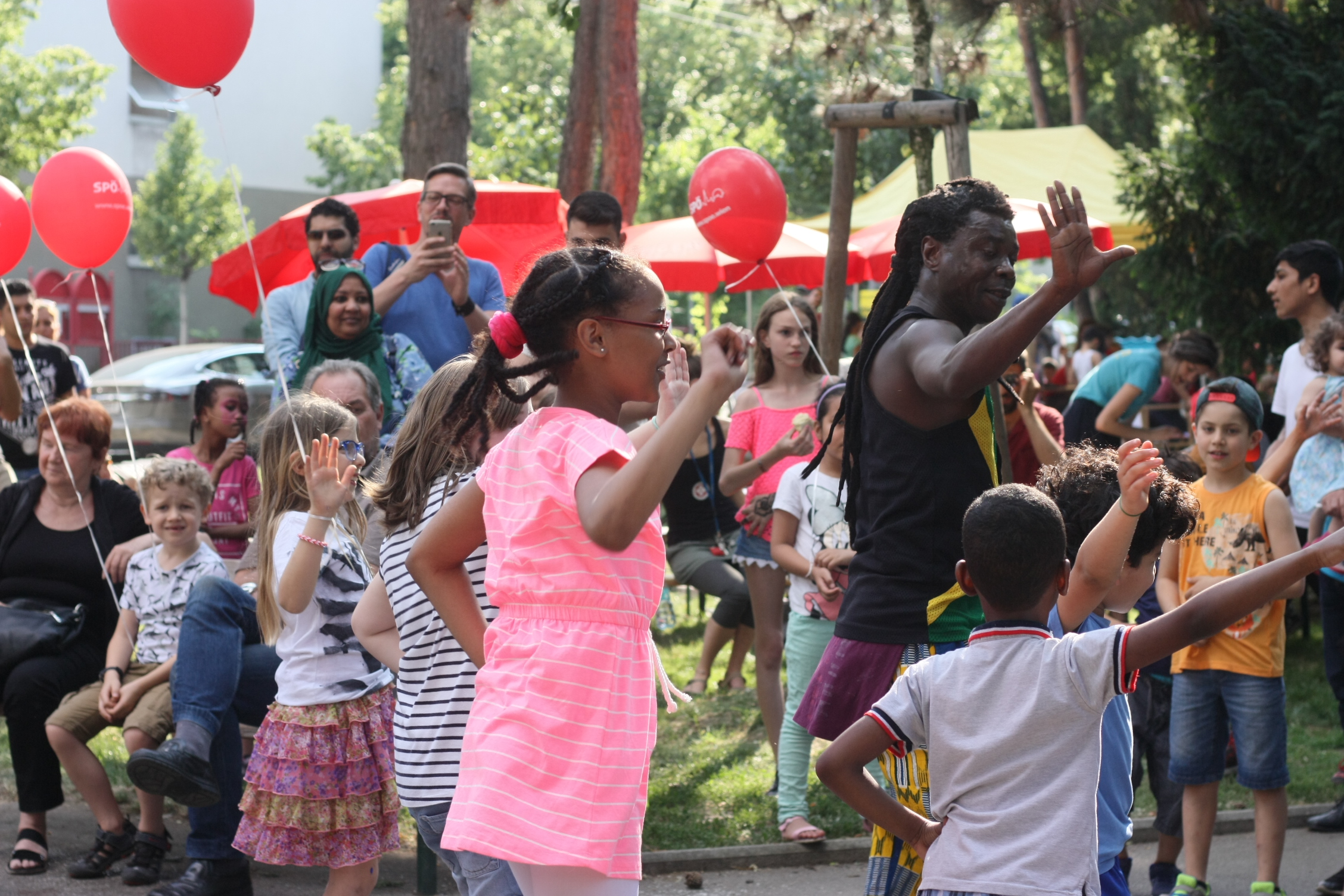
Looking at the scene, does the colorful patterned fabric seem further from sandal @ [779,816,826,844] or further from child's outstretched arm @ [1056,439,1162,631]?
sandal @ [779,816,826,844]

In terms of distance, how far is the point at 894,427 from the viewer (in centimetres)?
278

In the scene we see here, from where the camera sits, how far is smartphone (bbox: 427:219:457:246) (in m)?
5.09

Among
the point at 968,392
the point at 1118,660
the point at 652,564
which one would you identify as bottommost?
the point at 1118,660

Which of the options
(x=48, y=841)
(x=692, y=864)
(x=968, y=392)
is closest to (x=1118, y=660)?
(x=968, y=392)

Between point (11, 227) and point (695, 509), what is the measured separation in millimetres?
3458

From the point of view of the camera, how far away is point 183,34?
4.78 metres

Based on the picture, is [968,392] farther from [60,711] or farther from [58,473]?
[58,473]

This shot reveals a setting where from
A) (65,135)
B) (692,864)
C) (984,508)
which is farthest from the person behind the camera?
(65,135)

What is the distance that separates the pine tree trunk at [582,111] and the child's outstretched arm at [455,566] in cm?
774

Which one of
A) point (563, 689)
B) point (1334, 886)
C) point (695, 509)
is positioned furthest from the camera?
point (695, 509)

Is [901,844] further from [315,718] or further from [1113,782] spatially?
[315,718]

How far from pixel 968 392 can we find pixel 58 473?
13.2 ft

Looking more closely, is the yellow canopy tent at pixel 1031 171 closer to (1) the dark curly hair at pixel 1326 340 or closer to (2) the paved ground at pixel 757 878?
(1) the dark curly hair at pixel 1326 340

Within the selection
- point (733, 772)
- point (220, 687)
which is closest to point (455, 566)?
point (220, 687)
